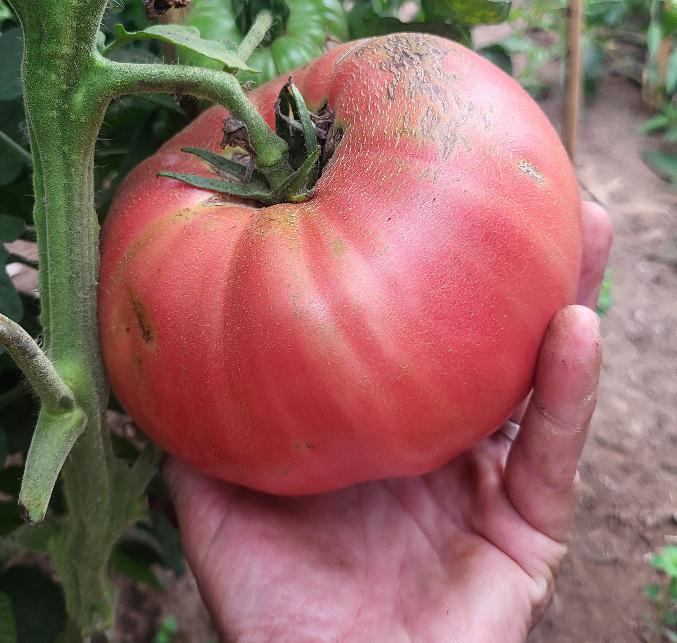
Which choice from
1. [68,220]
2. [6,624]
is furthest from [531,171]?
[6,624]

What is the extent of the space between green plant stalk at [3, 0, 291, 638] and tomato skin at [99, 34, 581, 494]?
0.03m

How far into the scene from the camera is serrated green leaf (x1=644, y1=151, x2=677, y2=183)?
226 cm

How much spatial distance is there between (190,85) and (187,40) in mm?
38

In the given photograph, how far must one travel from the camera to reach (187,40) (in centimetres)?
60

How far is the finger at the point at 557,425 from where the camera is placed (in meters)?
0.69

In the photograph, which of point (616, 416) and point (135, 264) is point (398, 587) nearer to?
point (135, 264)

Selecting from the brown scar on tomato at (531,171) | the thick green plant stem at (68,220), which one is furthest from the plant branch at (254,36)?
the brown scar on tomato at (531,171)

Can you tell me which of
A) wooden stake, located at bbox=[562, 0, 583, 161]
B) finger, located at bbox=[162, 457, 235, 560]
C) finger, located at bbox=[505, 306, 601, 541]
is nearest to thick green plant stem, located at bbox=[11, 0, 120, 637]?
finger, located at bbox=[162, 457, 235, 560]

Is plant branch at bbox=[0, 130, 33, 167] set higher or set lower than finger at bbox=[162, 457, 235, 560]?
higher

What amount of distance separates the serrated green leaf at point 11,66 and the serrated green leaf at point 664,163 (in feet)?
6.62

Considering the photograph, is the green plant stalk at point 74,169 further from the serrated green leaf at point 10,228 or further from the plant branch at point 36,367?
the serrated green leaf at point 10,228

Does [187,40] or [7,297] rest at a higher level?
[187,40]

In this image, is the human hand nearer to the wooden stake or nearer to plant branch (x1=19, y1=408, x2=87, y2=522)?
plant branch (x1=19, y1=408, x2=87, y2=522)

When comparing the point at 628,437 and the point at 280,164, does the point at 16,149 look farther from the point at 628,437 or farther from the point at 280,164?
the point at 628,437
